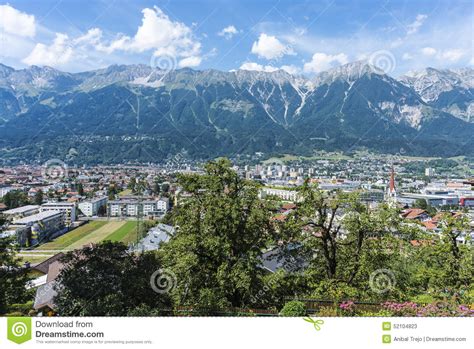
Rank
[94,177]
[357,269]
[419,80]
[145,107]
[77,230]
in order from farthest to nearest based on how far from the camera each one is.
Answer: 1. [419,80]
2. [145,107]
3. [94,177]
4. [77,230]
5. [357,269]

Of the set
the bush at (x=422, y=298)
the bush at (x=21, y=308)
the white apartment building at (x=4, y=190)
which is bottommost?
the bush at (x=21, y=308)

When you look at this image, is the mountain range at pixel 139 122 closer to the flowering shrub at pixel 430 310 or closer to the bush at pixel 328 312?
the bush at pixel 328 312

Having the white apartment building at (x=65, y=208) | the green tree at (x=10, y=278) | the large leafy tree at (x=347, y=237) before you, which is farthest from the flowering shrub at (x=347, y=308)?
the white apartment building at (x=65, y=208)

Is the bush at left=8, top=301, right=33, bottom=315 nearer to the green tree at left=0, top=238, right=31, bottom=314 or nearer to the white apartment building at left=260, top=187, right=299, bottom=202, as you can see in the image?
the green tree at left=0, top=238, right=31, bottom=314

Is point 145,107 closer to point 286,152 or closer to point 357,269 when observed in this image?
point 286,152
